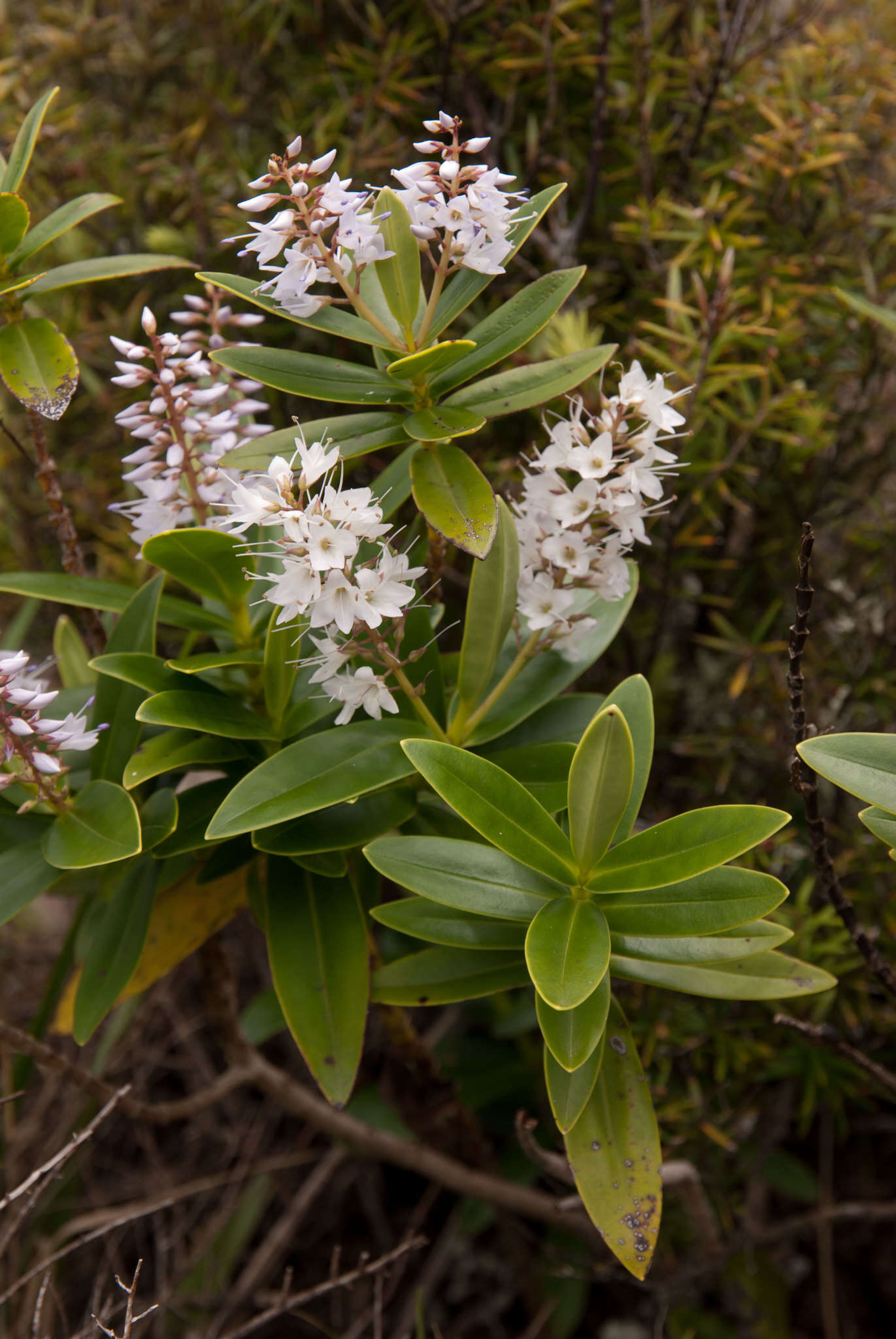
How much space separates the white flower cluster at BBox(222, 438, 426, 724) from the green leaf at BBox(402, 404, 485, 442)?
0.09 m

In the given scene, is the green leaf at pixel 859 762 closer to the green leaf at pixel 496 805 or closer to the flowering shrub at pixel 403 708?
the flowering shrub at pixel 403 708

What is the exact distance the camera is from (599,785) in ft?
3.10

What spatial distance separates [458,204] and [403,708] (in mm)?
546

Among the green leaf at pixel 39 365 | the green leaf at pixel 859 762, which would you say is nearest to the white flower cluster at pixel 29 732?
the green leaf at pixel 39 365

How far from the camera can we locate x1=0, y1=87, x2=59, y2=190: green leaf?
110 cm

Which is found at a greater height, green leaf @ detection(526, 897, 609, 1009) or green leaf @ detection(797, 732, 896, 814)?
green leaf @ detection(797, 732, 896, 814)

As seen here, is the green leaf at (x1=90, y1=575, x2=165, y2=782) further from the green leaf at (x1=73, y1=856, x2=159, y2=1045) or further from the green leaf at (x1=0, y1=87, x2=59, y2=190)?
the green leaf at (x1=0, y1=87, x2=59, y2=190)

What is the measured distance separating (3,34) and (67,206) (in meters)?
1.22

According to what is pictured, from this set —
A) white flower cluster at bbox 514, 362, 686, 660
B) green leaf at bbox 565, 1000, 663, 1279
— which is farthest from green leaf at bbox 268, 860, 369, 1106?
white flower cluster at bbox 514, 362, 686, 660

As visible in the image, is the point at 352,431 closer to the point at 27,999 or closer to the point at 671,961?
the point at 671,961

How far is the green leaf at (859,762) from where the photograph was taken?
0.91 metres

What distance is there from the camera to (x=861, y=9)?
6.94 feet

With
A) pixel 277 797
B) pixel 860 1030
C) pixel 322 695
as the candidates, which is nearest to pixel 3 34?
pixel 322 695

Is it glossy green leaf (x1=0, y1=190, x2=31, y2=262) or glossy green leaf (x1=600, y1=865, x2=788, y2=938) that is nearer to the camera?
glossy green leaf (x1=600, y1=865, x2=788, y2=938)
